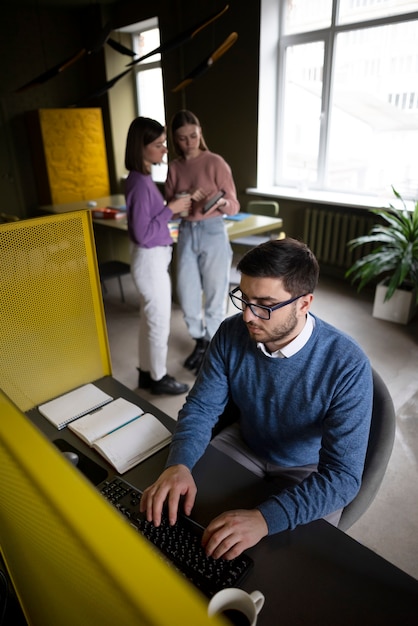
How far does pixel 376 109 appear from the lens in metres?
4.24

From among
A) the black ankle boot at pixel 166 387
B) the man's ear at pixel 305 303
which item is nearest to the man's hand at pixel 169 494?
the man's ear at pixel 305 303

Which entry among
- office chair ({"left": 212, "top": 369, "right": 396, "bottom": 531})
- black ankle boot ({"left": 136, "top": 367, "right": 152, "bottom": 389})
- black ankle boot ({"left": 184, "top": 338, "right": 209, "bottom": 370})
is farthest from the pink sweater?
office chair ({"left": 212, "top": 369, "right": 396, "bottom": 531})

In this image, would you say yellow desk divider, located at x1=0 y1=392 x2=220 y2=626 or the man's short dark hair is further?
the man's short dark hair

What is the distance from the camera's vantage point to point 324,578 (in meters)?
0.84

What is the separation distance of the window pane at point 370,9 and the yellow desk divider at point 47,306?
160 inches

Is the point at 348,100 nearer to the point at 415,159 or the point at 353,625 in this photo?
the point at 415,159

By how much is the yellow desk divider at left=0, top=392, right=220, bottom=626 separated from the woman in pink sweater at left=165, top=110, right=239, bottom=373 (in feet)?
7.46

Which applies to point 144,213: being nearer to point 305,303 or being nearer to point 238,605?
point 305,303

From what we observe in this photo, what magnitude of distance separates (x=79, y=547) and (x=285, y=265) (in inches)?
34.4

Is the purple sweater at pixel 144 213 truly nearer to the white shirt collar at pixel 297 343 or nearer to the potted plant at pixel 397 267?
the white shirt collar at pixel 297 343

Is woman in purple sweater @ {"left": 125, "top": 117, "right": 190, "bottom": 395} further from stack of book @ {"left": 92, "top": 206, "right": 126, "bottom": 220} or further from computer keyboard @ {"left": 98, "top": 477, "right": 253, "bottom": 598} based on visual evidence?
stack of book @ {"left": 92, "top": 206, "right": 126, "bottom": 220}

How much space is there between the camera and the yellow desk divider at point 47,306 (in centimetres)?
127

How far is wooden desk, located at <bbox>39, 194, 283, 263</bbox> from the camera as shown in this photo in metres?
3.49

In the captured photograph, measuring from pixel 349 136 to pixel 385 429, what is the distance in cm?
414
